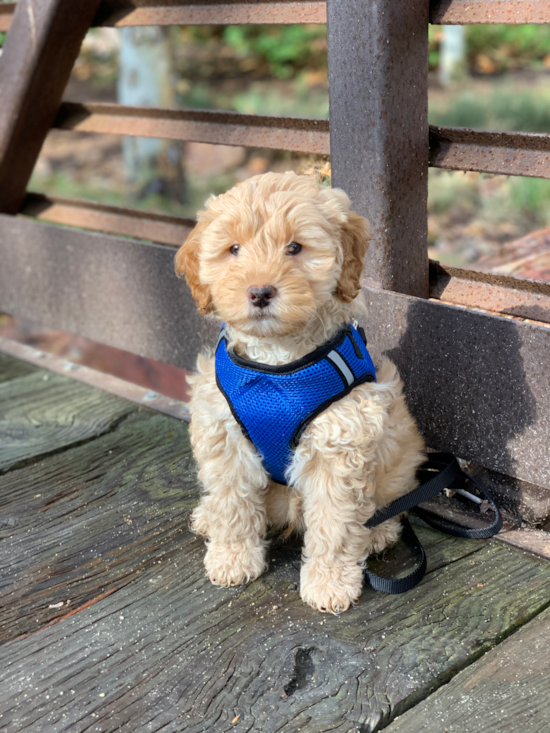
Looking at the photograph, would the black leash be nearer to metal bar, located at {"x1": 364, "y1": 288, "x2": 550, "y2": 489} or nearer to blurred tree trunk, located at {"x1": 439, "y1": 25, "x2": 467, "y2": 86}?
metal bar, located at {"x1": 364, "y1": 288, "x2": 550, "y2": 489}

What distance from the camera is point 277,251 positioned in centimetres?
224

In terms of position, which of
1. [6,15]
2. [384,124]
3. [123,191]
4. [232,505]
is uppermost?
[6,15]

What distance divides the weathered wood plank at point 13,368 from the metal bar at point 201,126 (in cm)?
141

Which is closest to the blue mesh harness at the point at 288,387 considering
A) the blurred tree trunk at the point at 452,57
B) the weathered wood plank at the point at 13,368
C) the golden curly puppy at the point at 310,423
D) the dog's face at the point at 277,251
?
the golden curly puppy at the point at 310,423

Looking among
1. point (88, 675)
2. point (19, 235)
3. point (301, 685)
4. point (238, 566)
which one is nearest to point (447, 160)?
point (238, 566)

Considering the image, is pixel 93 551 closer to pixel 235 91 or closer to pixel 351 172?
pixel 351 172

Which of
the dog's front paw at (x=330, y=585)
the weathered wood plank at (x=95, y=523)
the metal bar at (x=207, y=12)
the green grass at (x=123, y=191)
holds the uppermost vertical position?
the metal bar at (x=207, y=12)

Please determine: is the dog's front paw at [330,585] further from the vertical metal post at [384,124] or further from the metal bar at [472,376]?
the vertical metal post at [384,124]

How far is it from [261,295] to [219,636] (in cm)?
109

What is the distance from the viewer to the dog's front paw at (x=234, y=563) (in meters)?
2.65

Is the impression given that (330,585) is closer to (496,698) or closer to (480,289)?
(496,698)

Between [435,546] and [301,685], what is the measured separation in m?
0.83

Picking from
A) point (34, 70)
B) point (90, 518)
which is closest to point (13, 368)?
point (34, 70)

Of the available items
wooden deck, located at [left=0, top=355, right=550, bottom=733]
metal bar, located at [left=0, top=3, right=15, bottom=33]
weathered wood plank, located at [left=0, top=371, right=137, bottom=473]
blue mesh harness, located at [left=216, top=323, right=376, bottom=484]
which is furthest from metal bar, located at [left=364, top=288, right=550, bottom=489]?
metal bar, located at [left=0, top=3, right=15, bottom=33]
